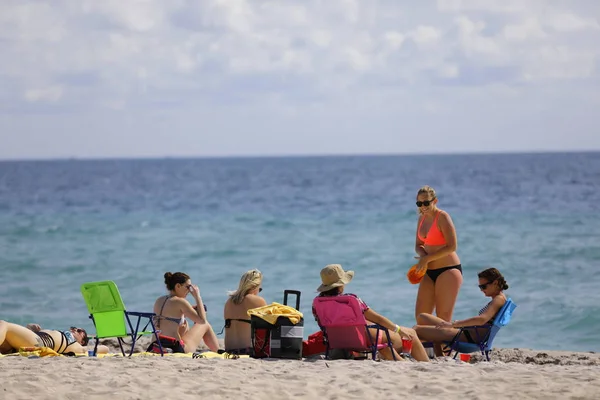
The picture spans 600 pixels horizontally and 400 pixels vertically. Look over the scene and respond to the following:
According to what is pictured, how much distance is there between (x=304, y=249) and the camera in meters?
21.9

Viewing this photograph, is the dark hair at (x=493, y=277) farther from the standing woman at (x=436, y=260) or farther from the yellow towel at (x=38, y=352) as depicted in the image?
the yellow towel at (x=38, y=352)

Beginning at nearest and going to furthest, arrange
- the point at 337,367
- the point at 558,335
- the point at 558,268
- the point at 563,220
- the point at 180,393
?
the point at 180,393 → the point at 337,367 → the point at 558,335 → the point at 558,268 → the point at 563,220

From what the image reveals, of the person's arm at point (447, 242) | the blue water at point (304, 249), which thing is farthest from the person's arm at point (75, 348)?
the blue water at point (304, 249)

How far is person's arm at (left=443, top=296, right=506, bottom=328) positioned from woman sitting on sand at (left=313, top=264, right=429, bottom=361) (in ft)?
1.29

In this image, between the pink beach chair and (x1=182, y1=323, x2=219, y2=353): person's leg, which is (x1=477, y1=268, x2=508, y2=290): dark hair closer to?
the pink beach chair

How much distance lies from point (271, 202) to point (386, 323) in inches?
1289

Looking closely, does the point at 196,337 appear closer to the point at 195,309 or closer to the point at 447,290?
the point at 195,309

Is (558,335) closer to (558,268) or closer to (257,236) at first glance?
(558,268)

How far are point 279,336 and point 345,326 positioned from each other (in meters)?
0.54

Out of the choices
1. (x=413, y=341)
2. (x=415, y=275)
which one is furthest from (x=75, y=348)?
(x=415, y=275)

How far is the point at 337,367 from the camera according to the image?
707cm

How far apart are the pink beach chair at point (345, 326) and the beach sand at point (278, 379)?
19 cm

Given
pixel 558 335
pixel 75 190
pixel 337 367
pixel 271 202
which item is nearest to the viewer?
pixel 337 367

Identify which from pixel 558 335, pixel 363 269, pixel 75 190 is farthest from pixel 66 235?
pixel 75 190
